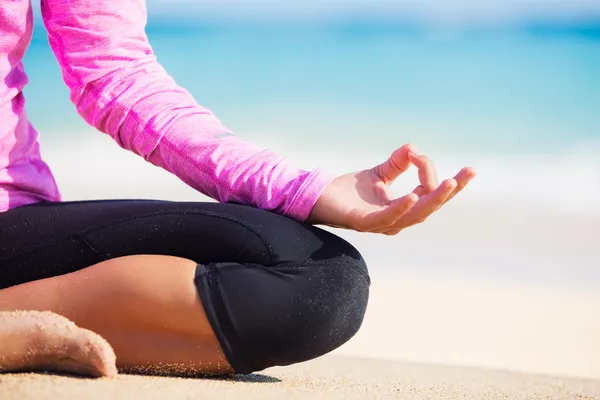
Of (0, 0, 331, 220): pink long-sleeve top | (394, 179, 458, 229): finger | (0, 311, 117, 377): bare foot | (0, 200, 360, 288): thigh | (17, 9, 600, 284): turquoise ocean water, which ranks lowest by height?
(0, 311, 117, 377): bare foot

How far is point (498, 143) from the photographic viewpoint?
511cm

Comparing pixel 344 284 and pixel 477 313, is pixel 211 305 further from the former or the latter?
pixel 477 313

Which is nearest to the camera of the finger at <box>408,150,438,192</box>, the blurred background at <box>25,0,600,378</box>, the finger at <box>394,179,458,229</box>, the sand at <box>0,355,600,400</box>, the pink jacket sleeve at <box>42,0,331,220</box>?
the sand at <box>0,355,600,400</box>

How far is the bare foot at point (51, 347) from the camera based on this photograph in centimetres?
94

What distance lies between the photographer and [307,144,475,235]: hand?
1.07 metres

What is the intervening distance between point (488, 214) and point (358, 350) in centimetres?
203

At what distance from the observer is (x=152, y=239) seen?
1.12m

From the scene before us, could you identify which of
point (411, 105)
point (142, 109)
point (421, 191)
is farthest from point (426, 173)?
point (411, 105)

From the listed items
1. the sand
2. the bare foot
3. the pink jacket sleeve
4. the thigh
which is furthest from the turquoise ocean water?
the bare foot

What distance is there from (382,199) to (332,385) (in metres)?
0.30

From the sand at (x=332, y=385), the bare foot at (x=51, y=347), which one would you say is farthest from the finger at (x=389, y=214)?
the bare foot at (x=51, y=347)

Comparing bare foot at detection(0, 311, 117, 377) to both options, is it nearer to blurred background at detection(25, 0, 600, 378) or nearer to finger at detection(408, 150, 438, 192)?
finger at detection(408, 150, 438, 192)

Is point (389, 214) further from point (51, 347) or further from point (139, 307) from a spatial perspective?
point (51, 347)

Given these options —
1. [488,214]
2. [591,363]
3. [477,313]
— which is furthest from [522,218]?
[591,363]
